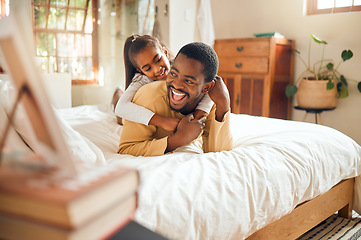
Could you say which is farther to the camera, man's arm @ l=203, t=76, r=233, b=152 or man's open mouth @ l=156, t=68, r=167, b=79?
man's open mouth @ l=156, t=68, r=167, b=79

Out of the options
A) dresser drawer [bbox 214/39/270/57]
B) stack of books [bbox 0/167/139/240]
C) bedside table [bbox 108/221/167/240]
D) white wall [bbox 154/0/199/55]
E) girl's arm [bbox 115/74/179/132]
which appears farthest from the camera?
white wall [bbox 154/0/199/55]

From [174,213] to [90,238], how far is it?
0.58m

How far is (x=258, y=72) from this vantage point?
124 inches

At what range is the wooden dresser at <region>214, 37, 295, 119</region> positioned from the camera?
311 cm

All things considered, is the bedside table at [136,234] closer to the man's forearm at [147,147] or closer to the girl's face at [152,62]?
the man's forearm at [147,147]

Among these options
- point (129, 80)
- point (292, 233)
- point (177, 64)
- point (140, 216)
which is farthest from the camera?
point (129, 80)

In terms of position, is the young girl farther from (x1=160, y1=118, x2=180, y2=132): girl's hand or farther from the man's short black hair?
the man's short black hair

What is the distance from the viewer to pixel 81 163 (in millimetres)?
362

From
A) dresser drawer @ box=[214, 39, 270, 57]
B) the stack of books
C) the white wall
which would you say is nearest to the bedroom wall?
the white wall

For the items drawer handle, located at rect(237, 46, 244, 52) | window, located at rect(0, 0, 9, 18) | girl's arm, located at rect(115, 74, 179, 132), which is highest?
window, located at rect(0, 0, 9, 18)

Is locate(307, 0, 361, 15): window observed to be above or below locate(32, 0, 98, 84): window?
above

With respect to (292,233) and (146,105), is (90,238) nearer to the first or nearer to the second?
(146,105)

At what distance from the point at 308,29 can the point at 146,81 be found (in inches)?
95.8

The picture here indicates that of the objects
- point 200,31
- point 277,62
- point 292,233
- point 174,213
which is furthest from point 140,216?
point 200,31
